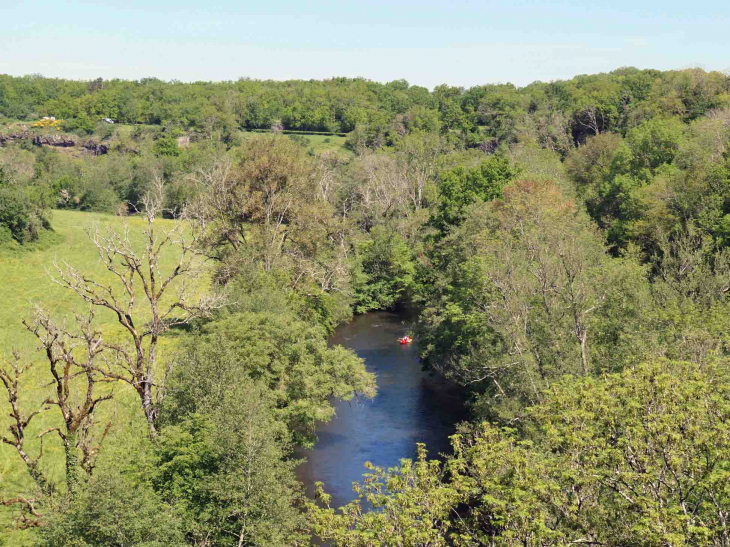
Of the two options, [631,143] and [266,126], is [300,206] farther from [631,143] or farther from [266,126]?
[266,126]

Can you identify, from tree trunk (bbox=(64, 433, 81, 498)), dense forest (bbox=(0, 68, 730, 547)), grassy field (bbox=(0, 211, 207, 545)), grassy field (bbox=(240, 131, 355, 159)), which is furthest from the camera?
grassy field (bbox=(240, 131, 355, 159))

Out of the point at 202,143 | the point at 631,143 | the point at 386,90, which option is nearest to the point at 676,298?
the point at 631,143

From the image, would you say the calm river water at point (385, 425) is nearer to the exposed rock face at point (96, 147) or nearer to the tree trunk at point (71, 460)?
the tree trunk at point (71, 460)

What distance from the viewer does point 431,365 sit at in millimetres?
55469

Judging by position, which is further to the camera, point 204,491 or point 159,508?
point 204,491

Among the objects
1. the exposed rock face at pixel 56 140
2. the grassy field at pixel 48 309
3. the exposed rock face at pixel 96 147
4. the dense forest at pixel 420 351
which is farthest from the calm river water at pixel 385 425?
the exposed rock face at pixel 56 140

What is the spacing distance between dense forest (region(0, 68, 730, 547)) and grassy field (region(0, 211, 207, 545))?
33cm

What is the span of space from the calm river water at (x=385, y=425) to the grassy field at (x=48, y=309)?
11969 millimetres

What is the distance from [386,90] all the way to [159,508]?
172795mm

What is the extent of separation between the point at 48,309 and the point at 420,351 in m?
26.9

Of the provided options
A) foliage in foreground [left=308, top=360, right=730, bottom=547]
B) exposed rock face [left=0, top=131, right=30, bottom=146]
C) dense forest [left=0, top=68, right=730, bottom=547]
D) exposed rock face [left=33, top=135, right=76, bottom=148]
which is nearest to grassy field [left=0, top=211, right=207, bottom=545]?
dense forest [left=0, top=68, right=730, bottom=547]

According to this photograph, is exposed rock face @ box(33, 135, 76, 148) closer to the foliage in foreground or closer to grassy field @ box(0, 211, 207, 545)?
grassy field @ box(0, 211, 207, 545)

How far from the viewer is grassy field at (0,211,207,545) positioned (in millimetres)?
34344

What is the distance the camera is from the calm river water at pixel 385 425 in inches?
1674
